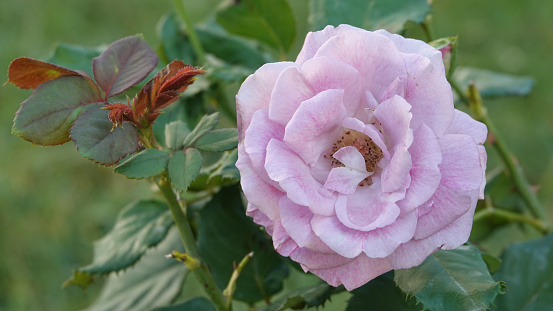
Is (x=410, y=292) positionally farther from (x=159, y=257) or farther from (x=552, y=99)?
(x=552, y=99)

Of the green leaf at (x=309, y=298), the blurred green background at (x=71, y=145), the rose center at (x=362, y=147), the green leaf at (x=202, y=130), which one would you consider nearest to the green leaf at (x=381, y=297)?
the green leaf at (x=309, y=298)

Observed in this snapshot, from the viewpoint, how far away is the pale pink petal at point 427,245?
1.89 feet

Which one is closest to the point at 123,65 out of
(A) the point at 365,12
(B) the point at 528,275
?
(A) the point at 365,12

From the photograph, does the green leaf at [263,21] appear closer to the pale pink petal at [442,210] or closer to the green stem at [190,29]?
the green stem at [190,29]

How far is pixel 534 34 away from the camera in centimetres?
247

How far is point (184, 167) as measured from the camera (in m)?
0.63

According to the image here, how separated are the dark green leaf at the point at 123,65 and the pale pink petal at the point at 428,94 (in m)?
0.28

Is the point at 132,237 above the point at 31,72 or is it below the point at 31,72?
below

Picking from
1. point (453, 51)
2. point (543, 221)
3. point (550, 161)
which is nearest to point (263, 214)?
point (453, 51)

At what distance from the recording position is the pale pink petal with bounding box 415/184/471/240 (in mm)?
565

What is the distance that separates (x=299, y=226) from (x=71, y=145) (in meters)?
1.87

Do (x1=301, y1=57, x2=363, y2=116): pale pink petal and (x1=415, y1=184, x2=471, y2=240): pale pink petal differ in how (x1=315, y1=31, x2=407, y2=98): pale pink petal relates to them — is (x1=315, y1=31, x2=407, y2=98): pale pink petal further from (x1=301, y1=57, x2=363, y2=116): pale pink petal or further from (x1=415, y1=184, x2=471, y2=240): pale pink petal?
(x1=415, y1=184, x2=471, y2=240): pale pink petal

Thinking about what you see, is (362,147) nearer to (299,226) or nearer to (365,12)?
(299,226)

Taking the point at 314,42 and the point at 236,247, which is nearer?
the point at 314,42
